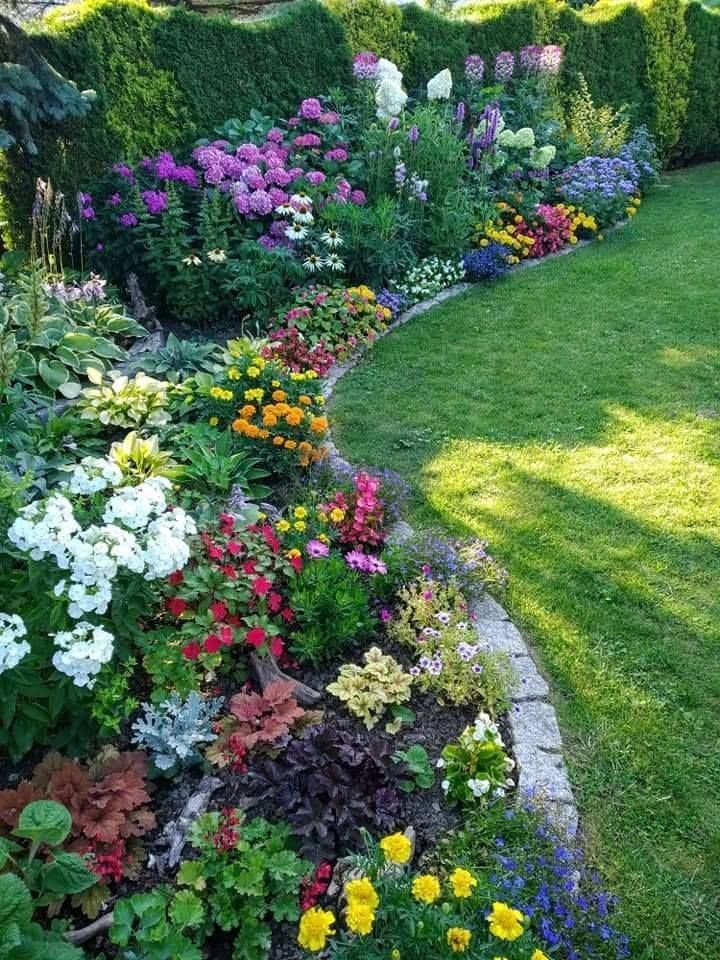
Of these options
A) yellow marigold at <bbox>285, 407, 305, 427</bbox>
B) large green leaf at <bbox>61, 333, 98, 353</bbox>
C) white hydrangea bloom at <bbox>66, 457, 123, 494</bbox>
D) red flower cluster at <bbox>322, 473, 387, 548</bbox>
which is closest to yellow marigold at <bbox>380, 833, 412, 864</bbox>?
white hydrangea bloom at <bbox>66, 457, 123, 494</bbox>

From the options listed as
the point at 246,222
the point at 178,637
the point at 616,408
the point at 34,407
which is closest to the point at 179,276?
the point at 246,222

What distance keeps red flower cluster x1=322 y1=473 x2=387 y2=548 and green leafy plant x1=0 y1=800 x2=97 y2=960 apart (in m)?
1.62

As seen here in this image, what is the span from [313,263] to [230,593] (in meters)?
3.55

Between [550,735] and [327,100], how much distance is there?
651 centimetres

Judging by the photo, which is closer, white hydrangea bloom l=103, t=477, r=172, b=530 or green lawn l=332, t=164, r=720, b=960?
white hydrangea bloom l=103, t=477, r=172, b=530

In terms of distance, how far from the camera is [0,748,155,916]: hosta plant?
1980 mm

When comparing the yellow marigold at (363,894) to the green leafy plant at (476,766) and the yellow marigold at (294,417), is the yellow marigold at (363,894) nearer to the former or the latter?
the green leafy plant at (476,766)

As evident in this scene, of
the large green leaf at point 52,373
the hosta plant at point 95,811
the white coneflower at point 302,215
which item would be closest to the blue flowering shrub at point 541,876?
the hosta plant at point 95,811

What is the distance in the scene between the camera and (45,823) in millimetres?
1779

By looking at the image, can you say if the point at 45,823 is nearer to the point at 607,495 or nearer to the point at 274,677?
the point at 274,677

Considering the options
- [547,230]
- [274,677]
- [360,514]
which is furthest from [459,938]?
[547,230]

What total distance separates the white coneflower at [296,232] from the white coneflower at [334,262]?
259mm

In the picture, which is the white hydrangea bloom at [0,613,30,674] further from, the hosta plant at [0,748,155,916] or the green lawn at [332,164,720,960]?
the green lawn at [332,164,720,960]

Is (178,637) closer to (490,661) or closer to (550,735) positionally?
(490,661)
